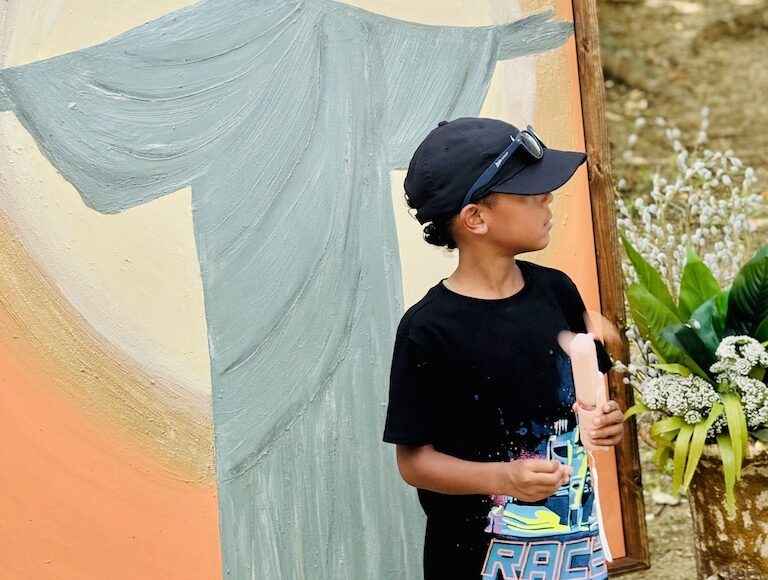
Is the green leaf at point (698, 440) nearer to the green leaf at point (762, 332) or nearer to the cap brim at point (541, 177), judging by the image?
the green leaf at point (762, 332)

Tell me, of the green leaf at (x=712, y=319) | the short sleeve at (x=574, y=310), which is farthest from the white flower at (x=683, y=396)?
the short sleeve at (x=574, y=310)

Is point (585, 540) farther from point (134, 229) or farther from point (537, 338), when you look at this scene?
point (134, 229)

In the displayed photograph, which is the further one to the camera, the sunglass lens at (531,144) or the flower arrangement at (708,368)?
the flower arrangement at (708,368)

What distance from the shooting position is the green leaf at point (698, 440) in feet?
8.62

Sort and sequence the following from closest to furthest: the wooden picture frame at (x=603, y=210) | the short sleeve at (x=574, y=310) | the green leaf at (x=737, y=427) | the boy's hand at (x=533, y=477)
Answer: the boy's hand at (x=533, y=477), the short sleeve at (x=574, y=310), the green leaf at (x=737, y=427), the wooden picture frame at (x=603, y=210)

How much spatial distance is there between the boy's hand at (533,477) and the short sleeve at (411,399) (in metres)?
0.17

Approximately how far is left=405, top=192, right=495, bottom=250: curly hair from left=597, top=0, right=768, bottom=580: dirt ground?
4.16m

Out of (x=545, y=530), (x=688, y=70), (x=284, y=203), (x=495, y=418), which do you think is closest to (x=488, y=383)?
(x=495, y=418)

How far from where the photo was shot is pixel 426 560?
2139 millimetres

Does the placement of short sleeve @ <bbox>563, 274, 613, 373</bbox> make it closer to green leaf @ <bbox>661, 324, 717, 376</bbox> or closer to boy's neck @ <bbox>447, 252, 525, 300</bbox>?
boy's neck @ <bbox>447, 252, 525, 300</bbox>

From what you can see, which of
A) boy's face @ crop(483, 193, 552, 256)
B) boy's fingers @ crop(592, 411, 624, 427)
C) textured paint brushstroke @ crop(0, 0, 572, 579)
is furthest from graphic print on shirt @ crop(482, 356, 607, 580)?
textured paint brushstroke @ crop(0, 0, 572, 579)

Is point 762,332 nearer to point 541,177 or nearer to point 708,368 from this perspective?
point 708,368

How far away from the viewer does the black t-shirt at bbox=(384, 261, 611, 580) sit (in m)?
2.00

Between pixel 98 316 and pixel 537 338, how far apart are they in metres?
1.01
